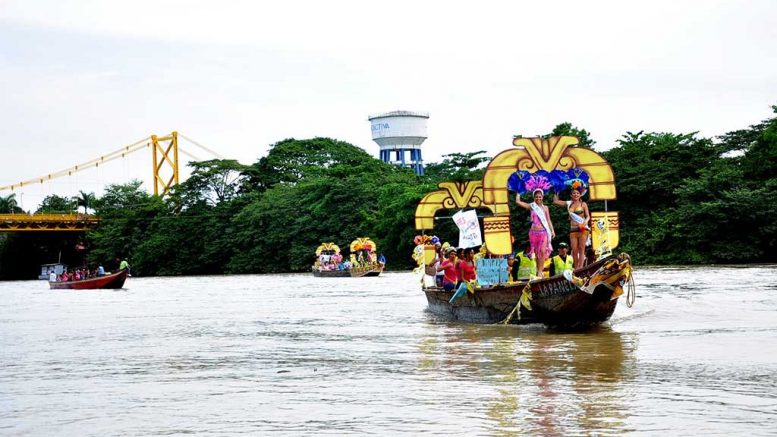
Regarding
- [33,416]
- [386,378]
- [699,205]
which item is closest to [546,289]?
[386,378]

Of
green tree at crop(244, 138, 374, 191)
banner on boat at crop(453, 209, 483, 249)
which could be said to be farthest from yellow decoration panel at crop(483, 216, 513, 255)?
green tree at crop(244, 138, 374, 191)

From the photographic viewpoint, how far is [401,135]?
3501 inches

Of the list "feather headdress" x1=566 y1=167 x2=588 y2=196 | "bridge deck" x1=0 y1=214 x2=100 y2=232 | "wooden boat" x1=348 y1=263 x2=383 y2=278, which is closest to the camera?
"feather headdress" x1=566 y1=167 x2=588 y2=196

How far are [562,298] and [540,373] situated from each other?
13.7ft

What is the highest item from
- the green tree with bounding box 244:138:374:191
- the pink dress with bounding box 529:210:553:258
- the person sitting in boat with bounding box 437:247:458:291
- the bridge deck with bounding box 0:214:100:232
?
the green tree with bounding box 244:138:374:191

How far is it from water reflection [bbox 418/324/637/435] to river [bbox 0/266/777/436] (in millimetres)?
24

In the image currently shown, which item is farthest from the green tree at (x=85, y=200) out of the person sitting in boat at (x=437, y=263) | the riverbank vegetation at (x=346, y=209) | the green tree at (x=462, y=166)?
the person sitting in boat at (x=437, y=263)

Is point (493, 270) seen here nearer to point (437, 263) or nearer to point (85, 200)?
point (437, 263)

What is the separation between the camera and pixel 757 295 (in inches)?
800

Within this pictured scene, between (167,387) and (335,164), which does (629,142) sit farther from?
(167,387)

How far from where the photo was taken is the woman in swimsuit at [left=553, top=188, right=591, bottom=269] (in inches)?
562

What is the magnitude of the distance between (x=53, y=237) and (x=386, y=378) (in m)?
64.5

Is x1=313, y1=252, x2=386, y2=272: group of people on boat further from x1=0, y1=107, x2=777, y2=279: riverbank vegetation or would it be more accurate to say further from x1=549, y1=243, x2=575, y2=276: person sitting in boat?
x1=549, y1=243, x2=575, y2=276: person sitting in boat

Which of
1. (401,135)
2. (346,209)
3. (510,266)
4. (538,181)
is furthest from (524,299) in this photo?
(401,135)
